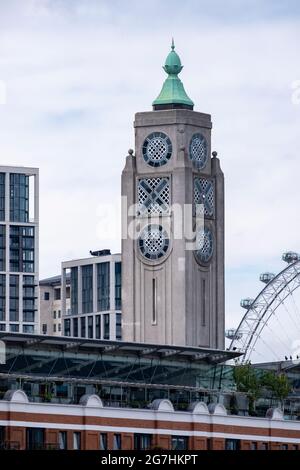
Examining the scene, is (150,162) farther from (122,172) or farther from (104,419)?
(104,419)

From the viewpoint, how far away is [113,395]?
131875 millimetres

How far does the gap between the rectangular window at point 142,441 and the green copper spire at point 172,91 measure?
6637cm

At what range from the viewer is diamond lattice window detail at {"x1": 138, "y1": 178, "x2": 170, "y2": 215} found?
192125 mm

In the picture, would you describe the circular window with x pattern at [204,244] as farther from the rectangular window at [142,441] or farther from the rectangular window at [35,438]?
the rectangular window at [35,438]

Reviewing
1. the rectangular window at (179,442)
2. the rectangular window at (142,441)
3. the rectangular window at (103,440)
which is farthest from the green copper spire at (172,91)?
the rectangular window at (103,440)

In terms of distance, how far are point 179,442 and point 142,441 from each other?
2911mm

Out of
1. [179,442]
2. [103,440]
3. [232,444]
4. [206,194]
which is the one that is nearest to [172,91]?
[206,194]

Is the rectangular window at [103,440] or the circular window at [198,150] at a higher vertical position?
the circular window at [198,150]

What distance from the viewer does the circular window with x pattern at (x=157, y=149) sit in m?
191

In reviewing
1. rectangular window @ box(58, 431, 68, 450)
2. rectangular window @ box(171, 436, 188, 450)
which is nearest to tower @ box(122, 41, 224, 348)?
rectangular window @ box(171, 436, 188, 450)

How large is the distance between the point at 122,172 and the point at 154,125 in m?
5.45

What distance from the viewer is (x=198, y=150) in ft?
631

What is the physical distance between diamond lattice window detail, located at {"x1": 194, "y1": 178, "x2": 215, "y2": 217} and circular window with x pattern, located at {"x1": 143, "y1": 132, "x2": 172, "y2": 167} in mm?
3654
